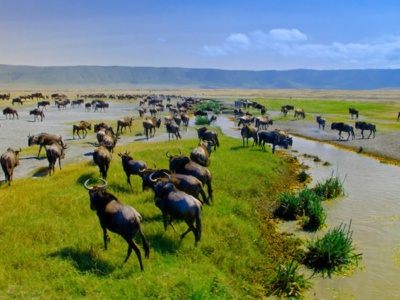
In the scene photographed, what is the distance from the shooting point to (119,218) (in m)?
8.29

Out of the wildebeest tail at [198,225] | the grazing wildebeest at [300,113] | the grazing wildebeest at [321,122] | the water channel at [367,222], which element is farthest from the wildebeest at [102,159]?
the grazing wildebeest at [300,113]

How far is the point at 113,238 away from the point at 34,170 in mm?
11330

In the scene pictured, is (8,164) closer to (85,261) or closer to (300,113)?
(85,261)

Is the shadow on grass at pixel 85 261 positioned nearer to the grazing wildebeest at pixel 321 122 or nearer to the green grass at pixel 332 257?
the green grass at pixel 332 257

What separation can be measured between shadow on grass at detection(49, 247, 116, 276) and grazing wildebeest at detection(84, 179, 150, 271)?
1.46ft

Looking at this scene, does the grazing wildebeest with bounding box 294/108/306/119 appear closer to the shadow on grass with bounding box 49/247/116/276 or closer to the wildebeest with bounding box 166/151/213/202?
the wildebeest with bounding box 166/151/213/202

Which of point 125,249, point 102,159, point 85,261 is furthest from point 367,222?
point 102,159

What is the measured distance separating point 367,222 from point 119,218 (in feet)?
32.0

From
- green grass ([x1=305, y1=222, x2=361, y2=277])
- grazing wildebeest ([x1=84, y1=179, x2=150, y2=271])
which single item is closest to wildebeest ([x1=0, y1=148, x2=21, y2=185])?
grazing wildebeest ([x1=84, y1=179, x2=150, y2=271])

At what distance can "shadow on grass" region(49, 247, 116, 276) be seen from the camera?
8016mm

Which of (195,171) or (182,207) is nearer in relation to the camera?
(182,207)

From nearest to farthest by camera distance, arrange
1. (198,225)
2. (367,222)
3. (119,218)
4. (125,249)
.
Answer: (119,218), (125,249), (198,225), (367,222)

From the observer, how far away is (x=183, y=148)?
73.5 feet

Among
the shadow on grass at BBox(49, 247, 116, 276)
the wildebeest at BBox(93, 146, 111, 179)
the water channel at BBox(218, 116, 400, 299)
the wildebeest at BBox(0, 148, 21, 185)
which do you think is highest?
the wildebeest at BBox(93, 146, 111, 179)
